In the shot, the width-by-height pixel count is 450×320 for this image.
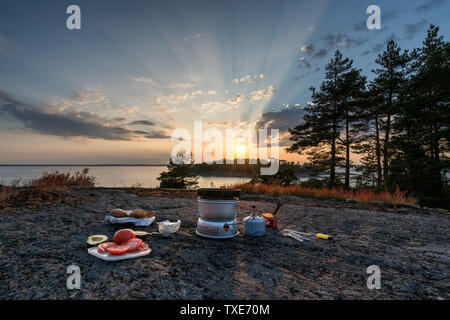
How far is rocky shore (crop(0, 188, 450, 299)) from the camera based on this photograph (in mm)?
1733

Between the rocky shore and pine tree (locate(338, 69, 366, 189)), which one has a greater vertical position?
pine tree (locate(338, 69, 366, 189))

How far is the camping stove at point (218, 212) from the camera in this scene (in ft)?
9.29

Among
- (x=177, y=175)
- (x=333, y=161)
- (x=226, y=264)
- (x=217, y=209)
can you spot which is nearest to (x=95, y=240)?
(x=217, y=209)

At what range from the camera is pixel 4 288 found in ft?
5.48

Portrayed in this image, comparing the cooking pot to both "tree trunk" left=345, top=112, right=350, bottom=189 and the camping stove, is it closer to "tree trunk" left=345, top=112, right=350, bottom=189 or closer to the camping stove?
the camping stove

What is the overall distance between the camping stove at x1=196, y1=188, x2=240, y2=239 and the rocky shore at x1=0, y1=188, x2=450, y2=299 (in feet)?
0.50

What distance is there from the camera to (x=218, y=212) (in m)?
2.88

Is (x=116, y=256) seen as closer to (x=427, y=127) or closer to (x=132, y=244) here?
(x=132, y=244)

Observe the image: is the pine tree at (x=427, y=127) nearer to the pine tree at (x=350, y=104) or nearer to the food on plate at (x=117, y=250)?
the pine tree at (x=350, y=104)

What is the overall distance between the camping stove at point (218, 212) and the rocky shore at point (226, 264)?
0.15 meters

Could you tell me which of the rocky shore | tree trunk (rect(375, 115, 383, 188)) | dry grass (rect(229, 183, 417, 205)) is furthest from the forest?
the rocky shore

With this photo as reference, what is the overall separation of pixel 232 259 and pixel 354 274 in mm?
1269

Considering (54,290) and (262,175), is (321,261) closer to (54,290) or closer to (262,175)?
(54,290)
